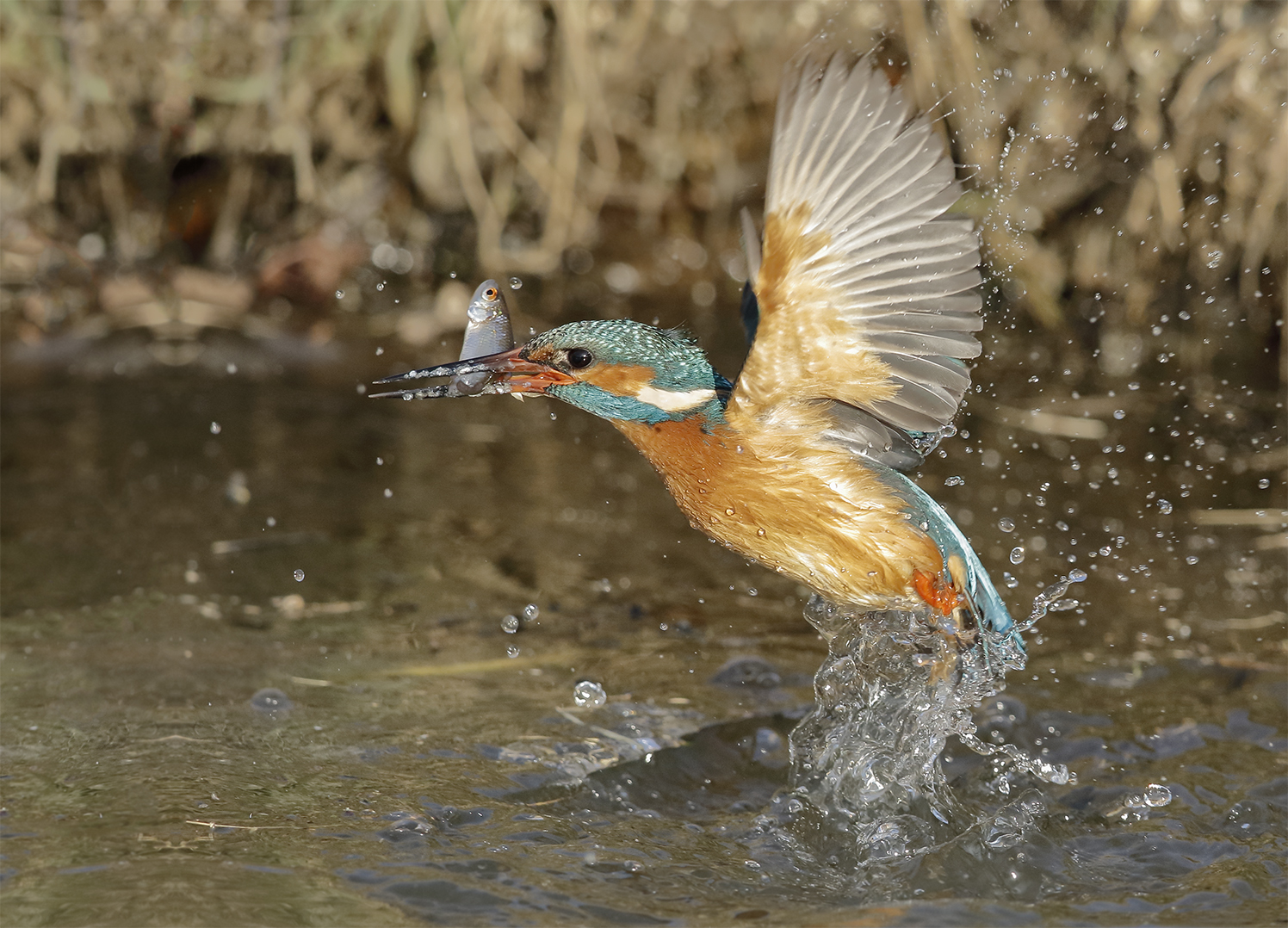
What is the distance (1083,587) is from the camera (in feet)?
14.6

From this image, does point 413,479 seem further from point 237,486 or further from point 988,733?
point 988,733

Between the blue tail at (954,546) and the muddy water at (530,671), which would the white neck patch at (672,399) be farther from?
the muddy water at (530,671)

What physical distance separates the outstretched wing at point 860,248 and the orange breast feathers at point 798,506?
0.21 m

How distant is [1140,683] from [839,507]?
120 centimetres

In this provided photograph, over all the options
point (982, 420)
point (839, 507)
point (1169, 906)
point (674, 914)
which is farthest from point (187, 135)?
point (1169, 906)

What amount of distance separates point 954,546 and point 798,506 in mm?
399

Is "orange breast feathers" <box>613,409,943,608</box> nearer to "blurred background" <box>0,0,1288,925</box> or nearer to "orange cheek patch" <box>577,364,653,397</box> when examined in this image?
"orange cheek patch" <box>577,364,653,397</box>

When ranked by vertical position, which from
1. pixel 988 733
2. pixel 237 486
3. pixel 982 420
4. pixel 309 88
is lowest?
pixel 237 486

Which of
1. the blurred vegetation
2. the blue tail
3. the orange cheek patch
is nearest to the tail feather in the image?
the blue tail

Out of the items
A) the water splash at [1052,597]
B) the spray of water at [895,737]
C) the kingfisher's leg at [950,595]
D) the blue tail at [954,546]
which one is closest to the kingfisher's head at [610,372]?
the blue tail at [954,546]

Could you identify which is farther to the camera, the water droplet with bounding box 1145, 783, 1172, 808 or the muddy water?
the water droplet with bounding box 1145, 783, 1172, 808

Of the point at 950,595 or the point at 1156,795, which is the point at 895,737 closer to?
the point at 950,595

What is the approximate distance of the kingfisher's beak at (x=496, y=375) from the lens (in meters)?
3.14

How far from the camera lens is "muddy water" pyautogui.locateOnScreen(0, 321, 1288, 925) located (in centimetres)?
282
